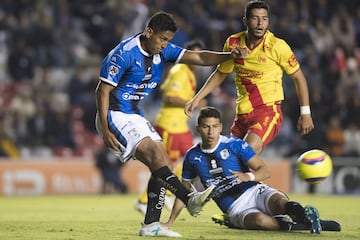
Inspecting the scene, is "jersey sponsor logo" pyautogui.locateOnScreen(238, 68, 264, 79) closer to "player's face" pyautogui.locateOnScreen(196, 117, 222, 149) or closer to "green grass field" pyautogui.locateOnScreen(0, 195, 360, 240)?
"player's face" pyautogui.locateOnScreen(196, 117, 222, 149)

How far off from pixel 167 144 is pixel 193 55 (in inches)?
158

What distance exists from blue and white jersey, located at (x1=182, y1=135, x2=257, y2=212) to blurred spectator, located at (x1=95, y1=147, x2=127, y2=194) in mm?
9143

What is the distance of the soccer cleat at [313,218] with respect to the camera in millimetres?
8117

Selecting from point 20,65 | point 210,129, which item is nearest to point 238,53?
point 210,129

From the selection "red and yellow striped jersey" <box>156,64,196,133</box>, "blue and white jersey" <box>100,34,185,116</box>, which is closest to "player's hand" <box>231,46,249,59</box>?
"blue and white jersey" <box>100,34,185,116</box>

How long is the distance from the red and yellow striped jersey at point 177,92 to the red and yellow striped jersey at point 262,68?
265 cm

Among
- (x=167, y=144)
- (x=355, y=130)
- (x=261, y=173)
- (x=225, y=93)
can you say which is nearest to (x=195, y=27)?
(x=225, y=93)

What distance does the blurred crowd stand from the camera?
18.5 m

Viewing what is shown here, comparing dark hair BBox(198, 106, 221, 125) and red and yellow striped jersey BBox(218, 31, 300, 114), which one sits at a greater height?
red and yellow striped jersey BBox(218, 31, 300, 114)

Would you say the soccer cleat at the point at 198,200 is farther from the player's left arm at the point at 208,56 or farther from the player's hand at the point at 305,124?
the player's hand at the point at 305,124

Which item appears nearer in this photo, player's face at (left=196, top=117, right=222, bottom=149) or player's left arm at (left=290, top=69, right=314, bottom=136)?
player's face at (left=196, top=117, right=222, bottom=149)

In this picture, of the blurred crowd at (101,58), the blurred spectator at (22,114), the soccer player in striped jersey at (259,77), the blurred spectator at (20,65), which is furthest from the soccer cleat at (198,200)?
the blurred spectator at (20,65)

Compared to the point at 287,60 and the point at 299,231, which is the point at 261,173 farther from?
the point at 287,60

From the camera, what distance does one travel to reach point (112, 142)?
823cm
